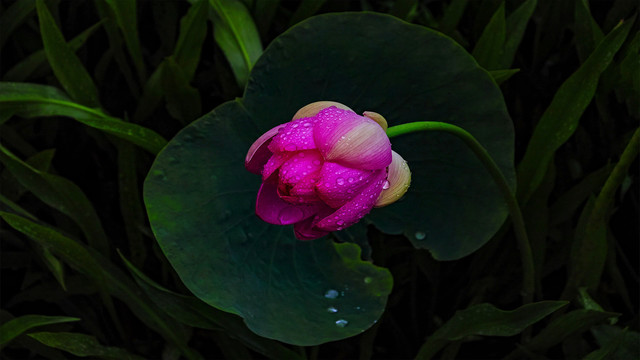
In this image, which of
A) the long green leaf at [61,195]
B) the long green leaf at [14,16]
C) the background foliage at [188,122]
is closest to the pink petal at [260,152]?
the background foliage at [188,122]

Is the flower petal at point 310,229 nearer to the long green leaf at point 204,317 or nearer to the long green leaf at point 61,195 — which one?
the long green leaf at point 204,317

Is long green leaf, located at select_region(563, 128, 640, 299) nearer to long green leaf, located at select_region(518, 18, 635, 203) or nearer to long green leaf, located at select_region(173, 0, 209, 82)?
long green leaf, located at select_region(518, 18, 635, 203)


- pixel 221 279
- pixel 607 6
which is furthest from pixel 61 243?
pixel 607 6

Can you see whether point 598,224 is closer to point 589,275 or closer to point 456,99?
point 589,275

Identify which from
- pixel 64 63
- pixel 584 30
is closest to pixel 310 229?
pixel 64 63

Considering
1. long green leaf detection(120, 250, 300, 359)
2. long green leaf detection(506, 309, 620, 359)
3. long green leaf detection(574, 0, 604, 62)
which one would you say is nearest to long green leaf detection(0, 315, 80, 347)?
long green leaf detection(120, 250, 300, 359)

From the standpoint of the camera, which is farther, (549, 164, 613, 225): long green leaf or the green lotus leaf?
(549, 164, 613, 225): long green leaf

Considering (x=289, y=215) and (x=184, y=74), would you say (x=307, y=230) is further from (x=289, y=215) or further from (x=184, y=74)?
(x=184, y=74)
